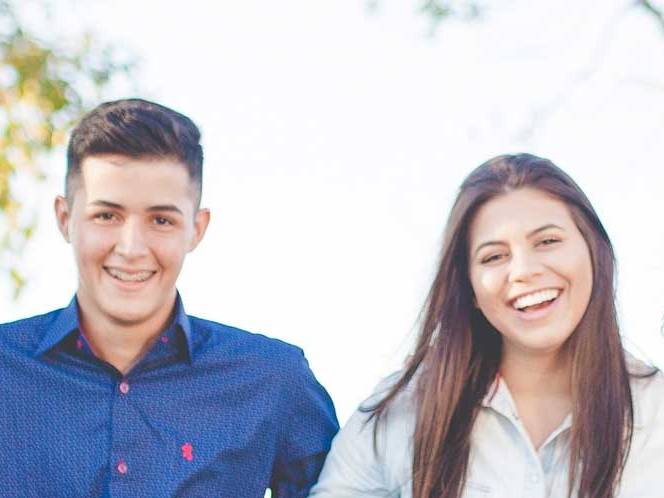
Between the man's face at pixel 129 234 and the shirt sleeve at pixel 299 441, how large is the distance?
1.55 ft

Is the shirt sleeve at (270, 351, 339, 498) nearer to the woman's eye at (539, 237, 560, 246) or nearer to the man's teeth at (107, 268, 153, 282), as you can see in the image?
the man's teeth at (107, 268, 153, 282)

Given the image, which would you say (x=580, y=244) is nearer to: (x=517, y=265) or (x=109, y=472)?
(x=517, y=265)

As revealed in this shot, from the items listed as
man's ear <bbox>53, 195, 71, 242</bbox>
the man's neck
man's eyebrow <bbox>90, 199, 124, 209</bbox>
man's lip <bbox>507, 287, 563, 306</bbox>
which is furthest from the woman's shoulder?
man's ear <bbox>53, 195, 71, 242</bbox>

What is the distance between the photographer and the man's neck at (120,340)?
12.6 ft

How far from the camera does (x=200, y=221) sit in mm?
4012

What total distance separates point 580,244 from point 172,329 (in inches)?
45.7

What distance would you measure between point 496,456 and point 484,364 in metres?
0.28

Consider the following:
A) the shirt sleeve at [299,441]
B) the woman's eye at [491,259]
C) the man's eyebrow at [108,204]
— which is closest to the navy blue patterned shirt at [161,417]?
the shirt sleeve at [299,441]

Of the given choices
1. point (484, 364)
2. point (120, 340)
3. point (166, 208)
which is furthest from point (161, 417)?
point (484, 364)

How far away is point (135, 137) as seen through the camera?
3871mm

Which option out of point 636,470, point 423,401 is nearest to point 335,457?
point 423,401

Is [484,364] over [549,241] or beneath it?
beneath

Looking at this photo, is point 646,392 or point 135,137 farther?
point 135,137

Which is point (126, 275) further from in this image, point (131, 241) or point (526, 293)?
point (526, 293)
